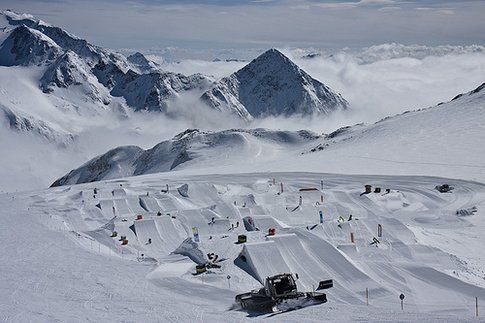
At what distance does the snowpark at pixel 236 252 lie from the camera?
22.9m

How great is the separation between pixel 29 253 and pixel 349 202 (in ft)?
97.2

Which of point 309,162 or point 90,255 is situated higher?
point 90,255

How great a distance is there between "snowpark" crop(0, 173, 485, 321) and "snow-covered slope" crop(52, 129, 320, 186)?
55.2 metres

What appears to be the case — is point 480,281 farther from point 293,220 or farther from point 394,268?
point 293,220

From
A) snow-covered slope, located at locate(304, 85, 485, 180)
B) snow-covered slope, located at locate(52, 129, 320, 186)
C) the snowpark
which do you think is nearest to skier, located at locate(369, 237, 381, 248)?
the snowpark

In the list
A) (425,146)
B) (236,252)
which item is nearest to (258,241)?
(236,252)

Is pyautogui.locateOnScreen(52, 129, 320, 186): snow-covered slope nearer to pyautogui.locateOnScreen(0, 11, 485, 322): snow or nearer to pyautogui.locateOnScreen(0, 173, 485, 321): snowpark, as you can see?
pyautogui.locateOnScreen(0, 11, 485, 322): snow

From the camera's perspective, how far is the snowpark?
75.2 ft

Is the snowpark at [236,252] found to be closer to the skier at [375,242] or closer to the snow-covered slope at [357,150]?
the skier at [375,242]

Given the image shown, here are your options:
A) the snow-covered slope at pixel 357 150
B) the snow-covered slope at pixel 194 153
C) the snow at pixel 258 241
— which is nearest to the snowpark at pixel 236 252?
the snow at pixel 258 241

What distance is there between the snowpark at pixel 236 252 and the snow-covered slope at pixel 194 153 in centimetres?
5523

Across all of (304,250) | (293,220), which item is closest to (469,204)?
(293,220)

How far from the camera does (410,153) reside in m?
75.1

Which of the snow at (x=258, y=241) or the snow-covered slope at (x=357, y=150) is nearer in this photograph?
the snow at (x=258, y=241)
